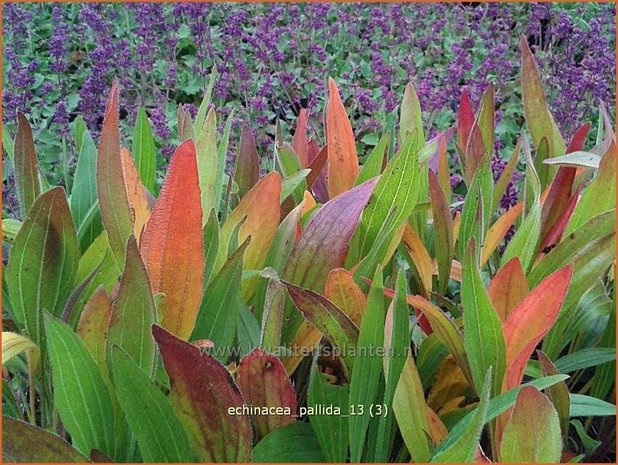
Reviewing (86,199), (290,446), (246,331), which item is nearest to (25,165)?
(86,199)

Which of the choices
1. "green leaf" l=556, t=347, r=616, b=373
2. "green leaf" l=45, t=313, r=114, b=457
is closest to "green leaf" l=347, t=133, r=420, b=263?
"green leaf" l=556, t=347, r=616, b=373

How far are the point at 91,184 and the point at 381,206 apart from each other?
1.18 feet

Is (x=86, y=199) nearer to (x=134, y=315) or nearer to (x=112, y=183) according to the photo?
(x=112, y=183)

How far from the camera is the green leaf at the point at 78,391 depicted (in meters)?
0.61

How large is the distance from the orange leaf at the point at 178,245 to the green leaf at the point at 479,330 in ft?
0.76

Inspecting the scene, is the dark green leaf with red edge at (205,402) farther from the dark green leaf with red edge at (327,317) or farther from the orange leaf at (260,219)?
the orange leaf at (260,219)

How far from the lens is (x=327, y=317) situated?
687 mm

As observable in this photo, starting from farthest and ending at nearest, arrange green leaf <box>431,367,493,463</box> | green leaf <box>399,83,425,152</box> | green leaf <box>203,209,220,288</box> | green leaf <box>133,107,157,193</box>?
green leaf <box>399,83,425,152</box> < green leaf <box>133,107,157,193</box> < green leaf <box>203,209,220,288</box> < green leaf <box>431,367,493,463</box>

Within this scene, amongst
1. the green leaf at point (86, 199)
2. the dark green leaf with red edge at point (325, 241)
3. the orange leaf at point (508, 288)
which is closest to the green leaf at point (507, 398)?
the orange leaf at point (508, 288)

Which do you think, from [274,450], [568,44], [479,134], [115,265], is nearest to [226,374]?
[274,450]

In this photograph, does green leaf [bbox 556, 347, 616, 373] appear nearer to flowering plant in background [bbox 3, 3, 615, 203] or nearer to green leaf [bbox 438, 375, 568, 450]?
green leaf [bbox 438, 375, 568, 450]

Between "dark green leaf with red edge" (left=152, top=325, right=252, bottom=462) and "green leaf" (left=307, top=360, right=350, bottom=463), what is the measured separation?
3.6 inches

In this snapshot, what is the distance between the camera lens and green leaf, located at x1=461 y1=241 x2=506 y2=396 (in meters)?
0.66

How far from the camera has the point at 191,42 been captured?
3127 millimetres
